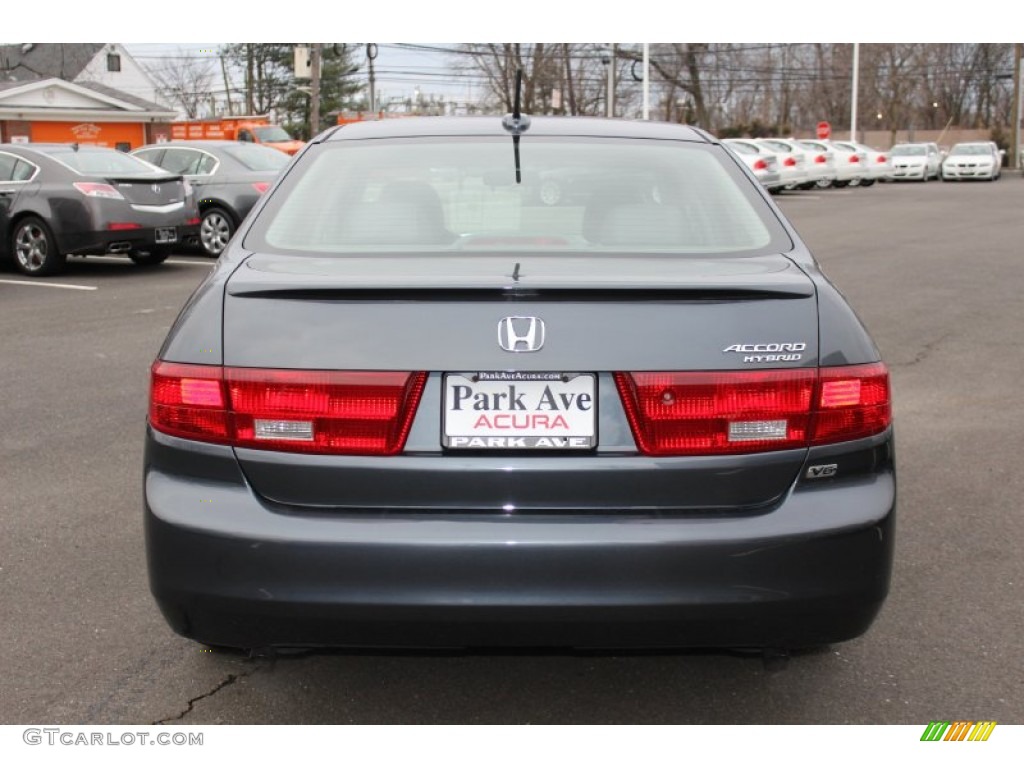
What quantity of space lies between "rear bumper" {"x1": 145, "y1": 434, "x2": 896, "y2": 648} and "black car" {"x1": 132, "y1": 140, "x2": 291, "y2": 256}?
42.3ft

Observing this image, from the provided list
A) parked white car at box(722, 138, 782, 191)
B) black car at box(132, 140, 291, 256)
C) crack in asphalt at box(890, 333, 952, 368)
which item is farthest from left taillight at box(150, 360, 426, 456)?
parked white car at box(722, 138, 782, 191)

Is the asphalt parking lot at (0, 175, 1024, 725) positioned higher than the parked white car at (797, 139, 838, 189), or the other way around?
the asphalt parking lot at (0, 175, 1024, 725)

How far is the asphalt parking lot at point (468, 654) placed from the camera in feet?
10.6

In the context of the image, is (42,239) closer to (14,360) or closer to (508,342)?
(14,360)

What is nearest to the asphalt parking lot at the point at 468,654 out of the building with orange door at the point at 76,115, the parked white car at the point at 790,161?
the parked white car at the point at 790,161

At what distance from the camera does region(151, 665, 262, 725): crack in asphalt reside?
316cm

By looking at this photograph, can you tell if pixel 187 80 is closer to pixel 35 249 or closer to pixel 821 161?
pixel 821 161

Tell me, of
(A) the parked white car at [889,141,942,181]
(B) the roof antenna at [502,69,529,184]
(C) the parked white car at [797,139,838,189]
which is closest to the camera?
(B) the roof antenna at [502,69,529,184]

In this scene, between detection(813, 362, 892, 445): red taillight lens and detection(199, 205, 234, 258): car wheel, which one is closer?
detection(813, 362, 892, 445): red taillight lens

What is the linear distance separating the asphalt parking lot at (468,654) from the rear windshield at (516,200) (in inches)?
43.9

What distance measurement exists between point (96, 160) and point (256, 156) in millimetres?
2921

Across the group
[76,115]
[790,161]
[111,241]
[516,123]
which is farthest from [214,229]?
[76,115]

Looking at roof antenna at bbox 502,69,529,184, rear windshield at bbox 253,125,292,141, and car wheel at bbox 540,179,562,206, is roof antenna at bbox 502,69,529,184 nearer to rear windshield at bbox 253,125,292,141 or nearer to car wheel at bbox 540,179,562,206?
car wheel at bbox 540,179,562,206

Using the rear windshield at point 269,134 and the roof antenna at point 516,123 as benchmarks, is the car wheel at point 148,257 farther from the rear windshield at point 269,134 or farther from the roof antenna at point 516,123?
the rear windshield at point 269,134
